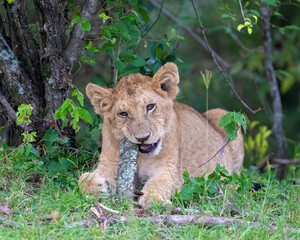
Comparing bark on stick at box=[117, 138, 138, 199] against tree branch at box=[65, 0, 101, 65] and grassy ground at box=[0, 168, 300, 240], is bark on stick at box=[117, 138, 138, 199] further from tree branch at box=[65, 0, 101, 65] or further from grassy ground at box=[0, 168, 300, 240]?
tree branch at box=[65, 0, 101, 65]

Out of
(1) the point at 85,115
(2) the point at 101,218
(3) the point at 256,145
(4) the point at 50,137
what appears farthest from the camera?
(3) the point at 256,145

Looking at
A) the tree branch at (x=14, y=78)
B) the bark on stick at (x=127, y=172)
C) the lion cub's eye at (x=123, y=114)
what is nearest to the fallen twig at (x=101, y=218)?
the bark on stick at (x=127, y=172)

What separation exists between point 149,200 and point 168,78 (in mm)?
1016

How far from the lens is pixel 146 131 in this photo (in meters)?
4.17

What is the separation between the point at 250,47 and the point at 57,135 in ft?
14.5

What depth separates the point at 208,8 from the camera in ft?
27.5

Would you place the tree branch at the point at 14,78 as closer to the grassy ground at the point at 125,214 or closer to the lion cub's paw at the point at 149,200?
the grassy ground at the point at 125,214

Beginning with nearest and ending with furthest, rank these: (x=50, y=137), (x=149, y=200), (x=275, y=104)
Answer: (x=149, y=200) < (x=50, y=137) < (x=275, y=104)

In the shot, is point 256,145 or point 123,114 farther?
point 256,145

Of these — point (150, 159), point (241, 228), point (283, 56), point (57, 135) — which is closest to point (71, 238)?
point (241, 228)

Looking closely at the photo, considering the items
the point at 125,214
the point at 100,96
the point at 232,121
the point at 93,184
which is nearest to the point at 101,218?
the point at 125,214

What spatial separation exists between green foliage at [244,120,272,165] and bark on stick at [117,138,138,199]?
9.92ft

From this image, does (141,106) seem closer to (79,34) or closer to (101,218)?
(101,218)

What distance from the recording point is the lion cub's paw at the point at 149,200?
13.5ft
